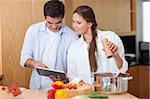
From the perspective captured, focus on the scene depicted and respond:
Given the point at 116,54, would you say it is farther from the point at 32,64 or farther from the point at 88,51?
the point at 32,64

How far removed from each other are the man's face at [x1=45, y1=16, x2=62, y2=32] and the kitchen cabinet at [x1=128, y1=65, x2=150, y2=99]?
1882 millimetres

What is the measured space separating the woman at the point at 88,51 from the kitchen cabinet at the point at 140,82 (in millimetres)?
1898

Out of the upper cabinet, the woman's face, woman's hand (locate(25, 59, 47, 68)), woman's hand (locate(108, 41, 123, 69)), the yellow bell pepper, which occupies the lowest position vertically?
the yellow bell pepper

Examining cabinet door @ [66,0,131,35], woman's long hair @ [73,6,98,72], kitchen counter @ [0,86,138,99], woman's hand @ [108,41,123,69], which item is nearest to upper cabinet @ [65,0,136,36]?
cabinet door @ [66,0,131,35]

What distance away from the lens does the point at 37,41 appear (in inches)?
97.9

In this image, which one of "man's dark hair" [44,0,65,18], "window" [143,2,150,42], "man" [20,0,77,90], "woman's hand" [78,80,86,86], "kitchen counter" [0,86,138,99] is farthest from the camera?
"window" [143,2,150,42]

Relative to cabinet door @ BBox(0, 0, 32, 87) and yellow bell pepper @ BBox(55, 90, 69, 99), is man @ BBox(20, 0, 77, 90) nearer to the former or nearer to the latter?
cabinet door @ BBox(0, 0, 32, 87)

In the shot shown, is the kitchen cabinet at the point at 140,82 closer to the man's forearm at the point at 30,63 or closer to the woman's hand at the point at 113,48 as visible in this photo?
the man's forearm at the point at 30,63

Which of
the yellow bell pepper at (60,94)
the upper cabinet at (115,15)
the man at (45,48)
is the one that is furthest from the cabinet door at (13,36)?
the yellow bell pepper at (60,94)

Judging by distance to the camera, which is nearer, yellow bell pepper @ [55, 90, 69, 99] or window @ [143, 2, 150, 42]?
yellow bell pepper @ [55, 90, 69, 99]

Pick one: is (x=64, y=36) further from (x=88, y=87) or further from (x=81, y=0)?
(x=81, y=0)

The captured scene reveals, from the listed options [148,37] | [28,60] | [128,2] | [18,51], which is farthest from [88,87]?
[148,37]

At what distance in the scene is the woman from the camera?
222 centimetres

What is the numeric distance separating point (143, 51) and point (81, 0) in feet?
4.64
